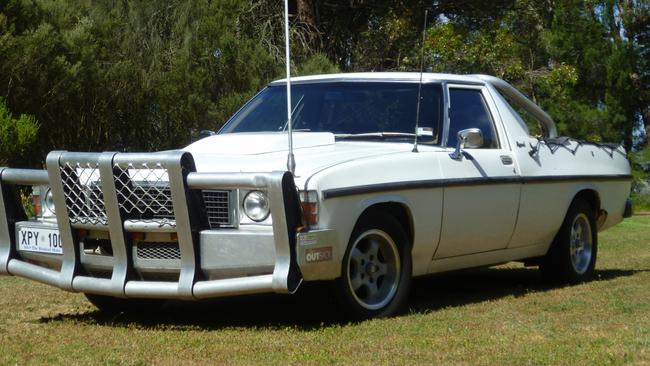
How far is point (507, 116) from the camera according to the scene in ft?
30.3

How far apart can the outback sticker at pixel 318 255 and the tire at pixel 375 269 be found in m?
0.29

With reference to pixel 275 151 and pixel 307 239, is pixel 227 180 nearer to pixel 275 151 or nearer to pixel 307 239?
pixel 307 239

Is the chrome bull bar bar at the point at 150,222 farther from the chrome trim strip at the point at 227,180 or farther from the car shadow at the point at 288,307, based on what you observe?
the car shadow at the point at 288,307

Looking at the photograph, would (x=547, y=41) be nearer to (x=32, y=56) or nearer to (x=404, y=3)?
(x=404, y=3)

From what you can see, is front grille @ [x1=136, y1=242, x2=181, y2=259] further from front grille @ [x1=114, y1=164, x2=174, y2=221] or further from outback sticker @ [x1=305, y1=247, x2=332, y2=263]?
outback sticker @ [x1=305, y1=247, x2=332, y2=263]

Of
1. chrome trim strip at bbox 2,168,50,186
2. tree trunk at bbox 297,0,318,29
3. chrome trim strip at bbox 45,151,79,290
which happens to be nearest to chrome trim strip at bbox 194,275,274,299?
chrome trim strip at bbox 45,151,79,290

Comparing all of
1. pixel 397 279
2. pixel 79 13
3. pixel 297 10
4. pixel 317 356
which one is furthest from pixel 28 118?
pixel 317 356

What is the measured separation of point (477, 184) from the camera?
8.30m

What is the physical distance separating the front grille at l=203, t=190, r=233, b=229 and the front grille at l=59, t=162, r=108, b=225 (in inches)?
26.4

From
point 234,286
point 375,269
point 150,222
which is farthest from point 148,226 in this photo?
point 375,269

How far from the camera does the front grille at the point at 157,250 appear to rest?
709 centimetres

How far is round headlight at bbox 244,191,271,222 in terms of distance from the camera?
6.80 m

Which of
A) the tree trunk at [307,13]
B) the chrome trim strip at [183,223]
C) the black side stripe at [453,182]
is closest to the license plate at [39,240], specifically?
the chrome trim strip at [183,223]

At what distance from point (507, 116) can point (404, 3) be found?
13.7 m
